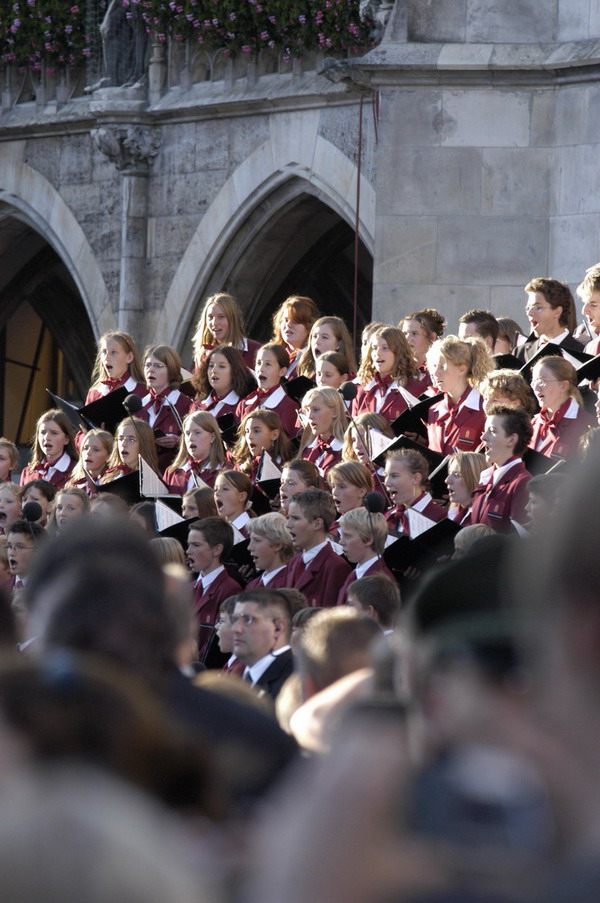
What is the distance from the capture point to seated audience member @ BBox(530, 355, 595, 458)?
6602 mm

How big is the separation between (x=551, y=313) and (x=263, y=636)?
11.0 feet

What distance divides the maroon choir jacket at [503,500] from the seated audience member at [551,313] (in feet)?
3.73

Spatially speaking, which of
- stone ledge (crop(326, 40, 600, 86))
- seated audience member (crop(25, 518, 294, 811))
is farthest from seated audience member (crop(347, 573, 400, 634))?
stone ledge (crop(326, 40, 600, 86))

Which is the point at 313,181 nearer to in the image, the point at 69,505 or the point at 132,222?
the point at 132,222

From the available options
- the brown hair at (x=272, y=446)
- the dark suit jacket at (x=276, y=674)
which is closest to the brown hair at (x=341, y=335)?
the brown hair at (x=272, y=446)

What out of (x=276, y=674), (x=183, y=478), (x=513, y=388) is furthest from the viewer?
(x=183, y=478)

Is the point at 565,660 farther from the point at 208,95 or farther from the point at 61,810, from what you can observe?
the point at 208,95

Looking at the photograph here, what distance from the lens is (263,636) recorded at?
4.63 metres

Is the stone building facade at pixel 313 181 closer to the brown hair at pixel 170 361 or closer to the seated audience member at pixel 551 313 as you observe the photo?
the brown hair at pixel 170 361

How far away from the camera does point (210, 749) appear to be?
1529 mm

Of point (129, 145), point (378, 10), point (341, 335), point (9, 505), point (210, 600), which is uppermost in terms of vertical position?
point (129, 145)

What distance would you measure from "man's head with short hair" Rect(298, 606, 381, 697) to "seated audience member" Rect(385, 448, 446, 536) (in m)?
3.75

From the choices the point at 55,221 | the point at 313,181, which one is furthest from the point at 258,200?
the point at 55,221

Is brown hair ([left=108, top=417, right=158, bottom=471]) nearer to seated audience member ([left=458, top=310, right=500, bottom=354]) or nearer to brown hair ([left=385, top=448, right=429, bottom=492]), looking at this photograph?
seated audience member ([left=458, top=310, right=500, bottom=354])
